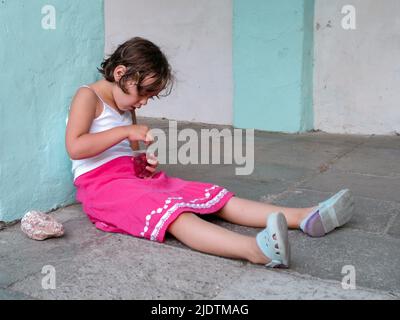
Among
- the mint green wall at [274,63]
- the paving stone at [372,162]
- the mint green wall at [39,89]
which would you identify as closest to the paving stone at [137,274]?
the mint green wall at [39,89]

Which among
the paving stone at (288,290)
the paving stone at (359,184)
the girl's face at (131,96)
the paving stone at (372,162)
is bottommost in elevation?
the paving stone at (288,290)

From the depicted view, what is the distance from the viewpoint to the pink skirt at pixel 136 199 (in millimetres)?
2057

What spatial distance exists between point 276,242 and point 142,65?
3.12 feet

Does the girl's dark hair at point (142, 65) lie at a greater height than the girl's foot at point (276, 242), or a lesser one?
greater

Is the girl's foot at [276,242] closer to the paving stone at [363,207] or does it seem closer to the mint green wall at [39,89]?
the paving stone at [363,207]

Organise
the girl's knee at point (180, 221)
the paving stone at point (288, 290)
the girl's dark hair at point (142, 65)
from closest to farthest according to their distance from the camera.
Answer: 1. the paving stone at point (288, 290)
2. the girl's knee at point (180, 221)
3. the girl's dark hair at point (142, 65)

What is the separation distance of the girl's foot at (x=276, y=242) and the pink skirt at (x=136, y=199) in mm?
380

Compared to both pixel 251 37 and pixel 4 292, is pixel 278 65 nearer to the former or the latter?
pixel 251 37

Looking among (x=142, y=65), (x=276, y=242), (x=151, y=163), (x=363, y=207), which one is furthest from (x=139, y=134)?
(x=363, y=207)

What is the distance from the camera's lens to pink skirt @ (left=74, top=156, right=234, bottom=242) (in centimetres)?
206

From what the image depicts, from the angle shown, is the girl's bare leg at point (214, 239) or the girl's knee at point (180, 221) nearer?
the girl's bare leg at point (214, 239)

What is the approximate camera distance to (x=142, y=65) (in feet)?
7.36

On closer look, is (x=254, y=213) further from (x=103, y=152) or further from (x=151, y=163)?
(x=103, y=152)
